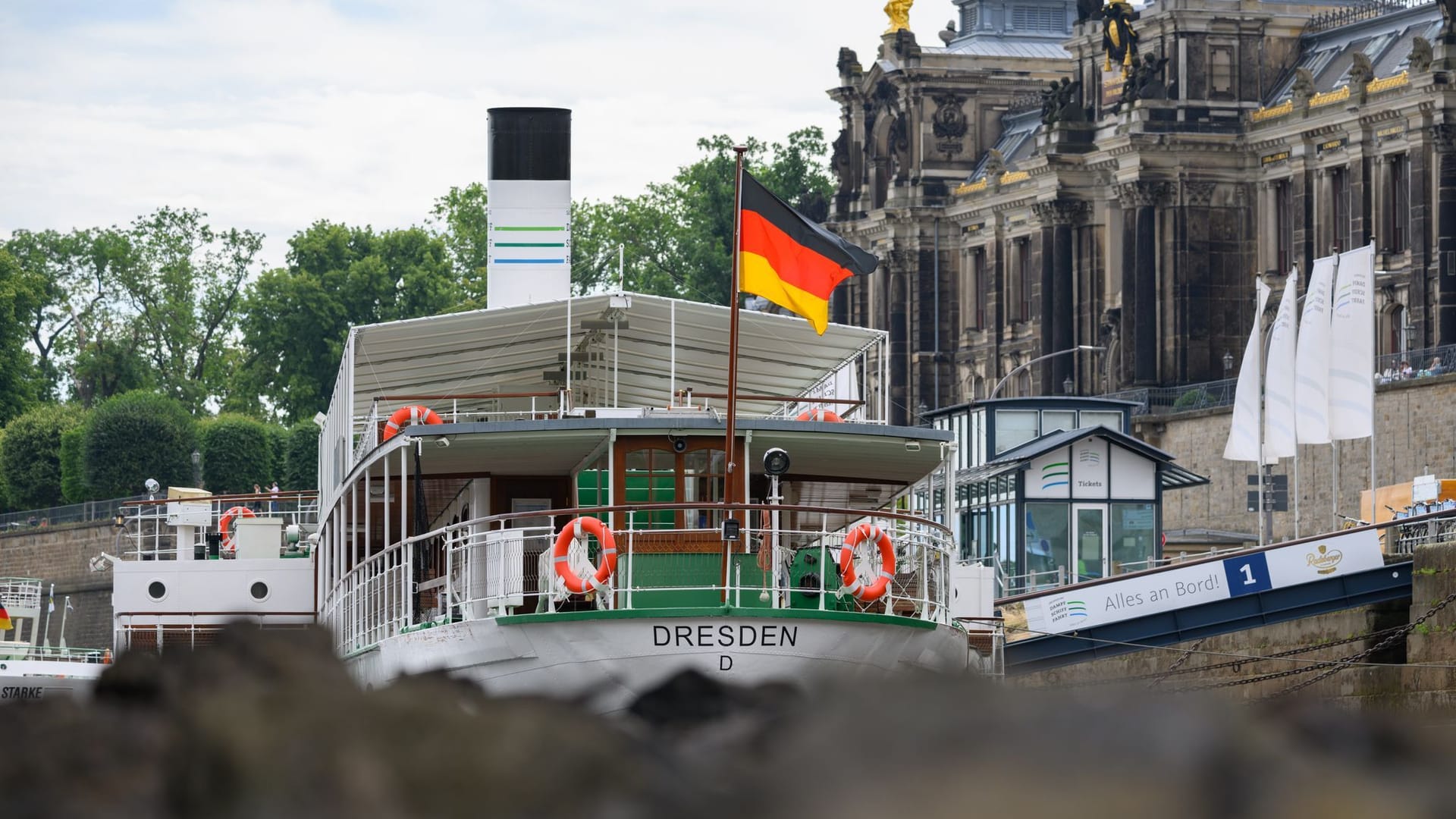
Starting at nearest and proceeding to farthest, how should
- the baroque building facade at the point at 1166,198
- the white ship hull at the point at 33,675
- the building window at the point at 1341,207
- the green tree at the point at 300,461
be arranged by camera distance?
1. the white ship hull at the point at 33,675
2. the baroque building facade at the point at 1166,198
3. the building window at the point at 1341,207
4. the green tree at the point at 300,461

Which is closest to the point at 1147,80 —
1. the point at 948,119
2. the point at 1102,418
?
the point at 948,119

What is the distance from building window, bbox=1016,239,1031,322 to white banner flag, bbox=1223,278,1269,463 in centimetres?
4690

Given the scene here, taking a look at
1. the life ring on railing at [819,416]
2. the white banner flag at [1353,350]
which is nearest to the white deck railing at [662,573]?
the life ring on railing at [819,416]

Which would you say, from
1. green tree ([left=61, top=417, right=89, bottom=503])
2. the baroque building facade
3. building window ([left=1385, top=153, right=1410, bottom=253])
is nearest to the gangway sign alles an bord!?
the baroque building facade

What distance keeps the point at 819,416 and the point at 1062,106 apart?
6539cm

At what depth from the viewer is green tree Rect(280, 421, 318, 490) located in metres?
90.8

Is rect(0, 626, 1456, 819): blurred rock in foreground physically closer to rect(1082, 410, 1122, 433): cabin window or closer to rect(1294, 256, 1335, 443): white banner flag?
rect(1294, 256, 1335, 443): white banner flag

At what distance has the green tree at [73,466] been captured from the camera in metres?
90.2

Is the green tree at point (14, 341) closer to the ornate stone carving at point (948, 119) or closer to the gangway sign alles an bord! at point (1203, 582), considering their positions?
the ornate stone carving at point (948, 119)

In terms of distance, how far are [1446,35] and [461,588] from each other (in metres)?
56.2

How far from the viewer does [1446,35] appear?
71.3m

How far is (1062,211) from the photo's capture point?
89750 millimetres

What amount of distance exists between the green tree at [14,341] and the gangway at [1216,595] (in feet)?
243

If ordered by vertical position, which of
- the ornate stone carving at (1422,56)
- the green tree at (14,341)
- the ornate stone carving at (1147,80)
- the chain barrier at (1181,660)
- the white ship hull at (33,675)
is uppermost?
the ornate stone carving at (1147,80)
